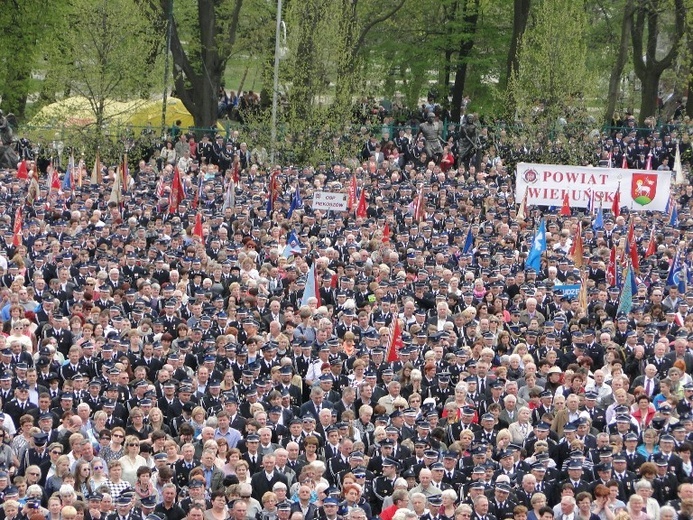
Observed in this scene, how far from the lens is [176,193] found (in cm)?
2988

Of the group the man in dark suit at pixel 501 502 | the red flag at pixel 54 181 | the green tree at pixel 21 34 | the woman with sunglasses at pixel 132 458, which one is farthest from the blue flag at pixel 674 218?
the green tree at pixel 21 34

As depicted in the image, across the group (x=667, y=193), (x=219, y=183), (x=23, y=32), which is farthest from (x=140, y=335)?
(x=23, y=32)

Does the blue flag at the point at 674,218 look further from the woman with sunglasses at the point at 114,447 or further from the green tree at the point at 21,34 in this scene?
the green tree at the point at 21,34

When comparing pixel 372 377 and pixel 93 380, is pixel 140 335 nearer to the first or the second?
pixel 93 380

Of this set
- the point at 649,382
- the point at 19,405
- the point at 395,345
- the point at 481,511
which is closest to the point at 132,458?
the point at 19,405

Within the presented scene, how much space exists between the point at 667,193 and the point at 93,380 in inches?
616

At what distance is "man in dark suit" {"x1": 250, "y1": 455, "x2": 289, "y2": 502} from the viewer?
16.2 meters

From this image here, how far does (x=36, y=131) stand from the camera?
38.9 meters

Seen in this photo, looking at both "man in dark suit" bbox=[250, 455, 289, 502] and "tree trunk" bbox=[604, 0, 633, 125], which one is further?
"tree trunk" bbox=[604, 0, 633, 125]

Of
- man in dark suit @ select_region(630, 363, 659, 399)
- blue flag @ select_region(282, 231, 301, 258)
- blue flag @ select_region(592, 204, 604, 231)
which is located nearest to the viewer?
man in dark suit @ select_region(630, 363, 659, 399)

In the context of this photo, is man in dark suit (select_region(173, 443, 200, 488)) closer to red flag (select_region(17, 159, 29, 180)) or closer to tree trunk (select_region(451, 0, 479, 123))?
red flag (select_region(17, 159, 29, 180))

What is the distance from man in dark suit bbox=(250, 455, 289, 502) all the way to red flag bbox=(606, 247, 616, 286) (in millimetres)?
10106

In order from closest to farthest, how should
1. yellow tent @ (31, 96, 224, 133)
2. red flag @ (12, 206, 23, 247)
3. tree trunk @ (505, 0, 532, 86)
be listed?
red flag @ (12, 206, 23, 247)
yellow tent @ (31, 96, 224, 133)
tree trunk @ (505, 0, 532, 86)

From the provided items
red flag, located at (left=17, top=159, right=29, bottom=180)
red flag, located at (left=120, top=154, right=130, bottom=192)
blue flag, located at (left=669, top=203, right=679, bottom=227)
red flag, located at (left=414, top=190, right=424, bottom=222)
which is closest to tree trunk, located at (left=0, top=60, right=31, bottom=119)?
red flag, located at (left=17, top=159, right=29, bottom=180)
